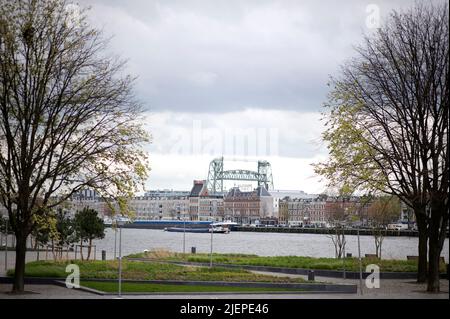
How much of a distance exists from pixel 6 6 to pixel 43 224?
6741 millimetres

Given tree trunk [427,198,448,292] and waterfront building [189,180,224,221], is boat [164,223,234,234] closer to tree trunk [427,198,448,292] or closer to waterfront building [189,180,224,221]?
waterfront building [189,180,224,221]

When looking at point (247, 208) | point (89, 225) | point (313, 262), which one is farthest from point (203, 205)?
point (313, 262)

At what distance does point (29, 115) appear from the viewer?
22516mm

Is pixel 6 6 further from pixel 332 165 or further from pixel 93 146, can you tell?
pixel 332 165

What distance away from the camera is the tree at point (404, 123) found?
2342cm

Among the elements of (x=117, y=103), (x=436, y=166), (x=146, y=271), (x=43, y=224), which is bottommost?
(x=146, y=271)

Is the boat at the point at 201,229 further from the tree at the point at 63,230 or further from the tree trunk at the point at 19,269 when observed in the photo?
the tree trunk at the point at 19,269

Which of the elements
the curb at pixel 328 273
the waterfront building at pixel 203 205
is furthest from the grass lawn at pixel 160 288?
the waterfront building at pixel 203 205

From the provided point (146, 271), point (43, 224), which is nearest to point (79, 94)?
point (43, 224)

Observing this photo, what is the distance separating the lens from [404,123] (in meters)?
25.7

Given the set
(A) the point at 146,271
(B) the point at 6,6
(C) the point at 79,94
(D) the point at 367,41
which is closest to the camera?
(B) the point at 6,6

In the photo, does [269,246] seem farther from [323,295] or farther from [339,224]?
[323,295]

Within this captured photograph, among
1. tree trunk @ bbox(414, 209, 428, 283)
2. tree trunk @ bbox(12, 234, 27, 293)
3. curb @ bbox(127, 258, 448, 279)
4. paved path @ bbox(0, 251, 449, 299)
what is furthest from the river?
tree trunk @ bbox(12, 234, 27, 293)

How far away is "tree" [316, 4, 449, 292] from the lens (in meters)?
23.4
